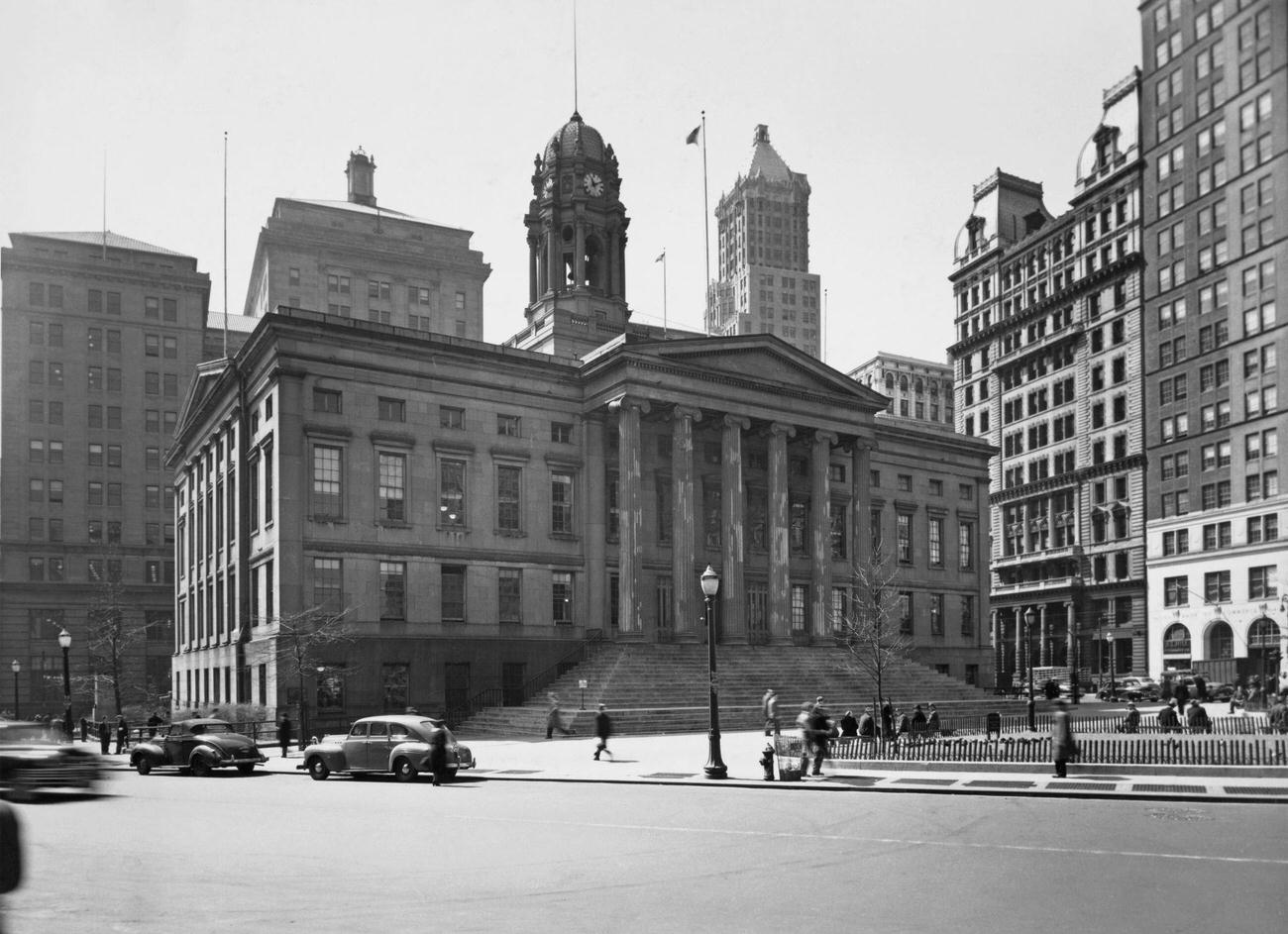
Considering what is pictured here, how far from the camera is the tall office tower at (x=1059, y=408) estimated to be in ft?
315

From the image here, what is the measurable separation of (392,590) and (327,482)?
5868 mm

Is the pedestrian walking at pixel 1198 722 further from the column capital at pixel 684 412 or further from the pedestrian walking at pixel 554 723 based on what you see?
the column capital at pixel 684 412

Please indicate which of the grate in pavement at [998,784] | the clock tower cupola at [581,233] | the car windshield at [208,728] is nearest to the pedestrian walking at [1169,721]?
the grate in pavement at [998,784]

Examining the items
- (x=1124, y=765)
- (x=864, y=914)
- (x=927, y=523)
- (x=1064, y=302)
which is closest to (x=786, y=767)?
(x=1124, y=765)

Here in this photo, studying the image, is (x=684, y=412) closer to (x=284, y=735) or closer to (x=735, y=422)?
(x=735, y=422)

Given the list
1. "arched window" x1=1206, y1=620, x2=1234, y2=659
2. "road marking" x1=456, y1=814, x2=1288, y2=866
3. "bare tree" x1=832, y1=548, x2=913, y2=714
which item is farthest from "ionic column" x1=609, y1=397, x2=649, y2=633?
"arched window" x1=1206, y1=620, x2=1234, y2=659

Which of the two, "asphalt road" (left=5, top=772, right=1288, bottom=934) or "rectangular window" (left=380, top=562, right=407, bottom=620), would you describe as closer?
"asphalt road" (left=5, top=772, right=1288, bottom=934)

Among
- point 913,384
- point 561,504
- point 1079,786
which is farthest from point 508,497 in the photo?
point 913,384

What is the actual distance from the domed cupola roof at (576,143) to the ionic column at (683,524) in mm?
21420

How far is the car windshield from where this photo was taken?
34469 mm

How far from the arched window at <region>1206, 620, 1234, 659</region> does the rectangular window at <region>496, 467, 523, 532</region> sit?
142 feet

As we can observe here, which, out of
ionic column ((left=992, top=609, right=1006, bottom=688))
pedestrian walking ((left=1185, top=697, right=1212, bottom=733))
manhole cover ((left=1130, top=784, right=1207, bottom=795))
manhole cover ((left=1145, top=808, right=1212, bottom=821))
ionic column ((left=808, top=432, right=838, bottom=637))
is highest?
ionic column ((left=808, top=432, right=838, bottom=637))

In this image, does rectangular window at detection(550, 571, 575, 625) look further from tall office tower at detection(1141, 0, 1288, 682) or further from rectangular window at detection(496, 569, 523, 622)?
tall office tower at detection(1141, 0, 1288, 682)

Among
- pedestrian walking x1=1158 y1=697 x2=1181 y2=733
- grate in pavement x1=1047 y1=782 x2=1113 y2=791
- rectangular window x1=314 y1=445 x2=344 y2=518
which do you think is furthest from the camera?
rectangular window x1=314 y1=445 x2=344 y2=518
